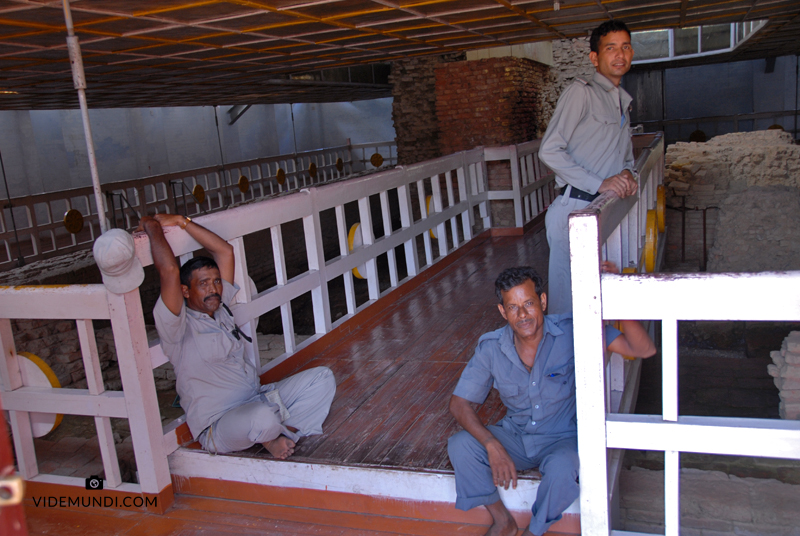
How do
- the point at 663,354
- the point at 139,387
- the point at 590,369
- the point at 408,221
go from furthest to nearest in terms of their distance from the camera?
the point at 408,221 → the point at 139,387 → the point at 590,369 → the point at 663,354

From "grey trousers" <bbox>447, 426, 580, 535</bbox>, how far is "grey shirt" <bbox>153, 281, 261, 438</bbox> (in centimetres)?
110

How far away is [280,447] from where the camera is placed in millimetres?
2896

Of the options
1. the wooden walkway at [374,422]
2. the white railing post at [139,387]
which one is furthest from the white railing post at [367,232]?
the white railing post at [139,387]

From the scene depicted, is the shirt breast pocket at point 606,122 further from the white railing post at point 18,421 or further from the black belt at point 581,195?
the white railing post at point 18,421

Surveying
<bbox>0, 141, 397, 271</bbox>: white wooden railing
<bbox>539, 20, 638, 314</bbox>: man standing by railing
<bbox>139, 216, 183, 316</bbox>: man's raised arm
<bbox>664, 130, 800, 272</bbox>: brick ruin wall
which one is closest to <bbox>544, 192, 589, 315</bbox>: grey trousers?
<bbox>539, 20, 638, 314</bbox>: man standing by railing

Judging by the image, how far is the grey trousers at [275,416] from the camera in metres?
2.86

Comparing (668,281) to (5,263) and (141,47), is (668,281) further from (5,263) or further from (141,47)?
(5,263)

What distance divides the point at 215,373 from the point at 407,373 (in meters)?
A: 1.28

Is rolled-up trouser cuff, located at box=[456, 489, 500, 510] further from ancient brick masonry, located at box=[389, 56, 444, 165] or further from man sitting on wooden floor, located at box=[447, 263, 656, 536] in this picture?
ancient brick masonry, located at box=[389, 56, 444, 165]

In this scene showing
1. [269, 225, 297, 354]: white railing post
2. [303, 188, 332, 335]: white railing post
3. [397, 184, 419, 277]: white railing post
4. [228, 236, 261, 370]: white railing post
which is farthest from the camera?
[397, 184, 419, 277]: white railing post

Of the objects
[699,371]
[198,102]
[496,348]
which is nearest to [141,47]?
[496,348]

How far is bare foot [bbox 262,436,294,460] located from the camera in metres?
2.89

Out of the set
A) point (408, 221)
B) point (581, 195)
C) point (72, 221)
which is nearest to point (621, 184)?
point (581, 195)

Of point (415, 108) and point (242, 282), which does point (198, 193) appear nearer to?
point (415, 108)
